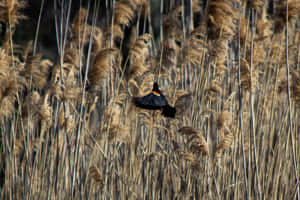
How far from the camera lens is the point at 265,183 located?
3.03m

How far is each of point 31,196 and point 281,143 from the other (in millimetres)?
2142

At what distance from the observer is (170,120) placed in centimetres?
312

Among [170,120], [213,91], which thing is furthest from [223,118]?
[170,120]

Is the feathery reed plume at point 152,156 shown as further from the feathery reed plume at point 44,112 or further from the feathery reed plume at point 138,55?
the feathery reed plume at point 44,112

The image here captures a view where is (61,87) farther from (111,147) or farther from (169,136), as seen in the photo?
(169,136)

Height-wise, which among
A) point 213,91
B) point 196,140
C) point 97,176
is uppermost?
point 213,91

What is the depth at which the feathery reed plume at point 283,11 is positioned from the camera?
2891 mm

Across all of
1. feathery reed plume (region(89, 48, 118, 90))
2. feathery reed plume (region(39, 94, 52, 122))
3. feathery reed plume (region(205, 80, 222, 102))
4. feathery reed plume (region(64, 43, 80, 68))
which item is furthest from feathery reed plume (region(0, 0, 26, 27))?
feathery reed plume (region(205, 80, 222, 102))

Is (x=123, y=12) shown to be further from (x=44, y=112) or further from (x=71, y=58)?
(x=44, y=112)

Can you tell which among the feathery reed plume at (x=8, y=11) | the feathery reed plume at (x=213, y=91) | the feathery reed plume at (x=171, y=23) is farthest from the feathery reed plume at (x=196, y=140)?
the feathery reed plume at (x=8, y=11)

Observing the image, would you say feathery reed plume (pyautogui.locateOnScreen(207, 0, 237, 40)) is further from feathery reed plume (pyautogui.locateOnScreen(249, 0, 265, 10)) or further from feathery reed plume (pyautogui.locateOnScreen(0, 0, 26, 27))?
feathery reed plume (pyautogui.locateOnScreen(0, 0, 26, 27))

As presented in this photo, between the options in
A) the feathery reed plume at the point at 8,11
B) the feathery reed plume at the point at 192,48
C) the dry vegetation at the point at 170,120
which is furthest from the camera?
the feathery reed plume at the point at 8,11

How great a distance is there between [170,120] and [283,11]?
120cm

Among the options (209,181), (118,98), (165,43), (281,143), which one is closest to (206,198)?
(209,181)
